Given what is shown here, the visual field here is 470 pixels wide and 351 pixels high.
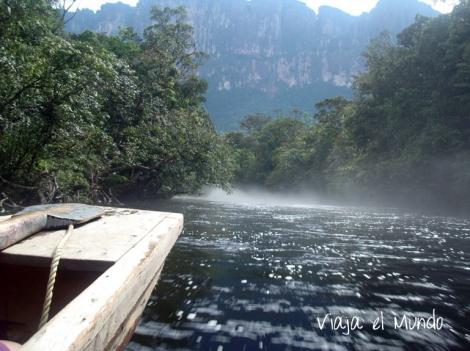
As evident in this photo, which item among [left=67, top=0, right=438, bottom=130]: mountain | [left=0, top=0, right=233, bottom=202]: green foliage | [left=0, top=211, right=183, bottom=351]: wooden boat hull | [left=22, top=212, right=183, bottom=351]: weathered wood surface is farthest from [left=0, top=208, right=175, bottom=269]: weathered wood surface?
[left=67, top=0, right=438, bottom=130]: mountain

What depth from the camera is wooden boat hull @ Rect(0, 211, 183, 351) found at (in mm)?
1307

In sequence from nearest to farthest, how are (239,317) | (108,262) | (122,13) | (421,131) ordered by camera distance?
(108,262)
(239,317)
(421,131)
(122,13)

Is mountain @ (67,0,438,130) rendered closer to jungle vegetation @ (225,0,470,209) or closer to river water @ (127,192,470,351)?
jungle vegetation @ (225,0,470,209)

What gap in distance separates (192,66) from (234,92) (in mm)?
127462

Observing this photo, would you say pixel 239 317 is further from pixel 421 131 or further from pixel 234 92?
pixel 234 92

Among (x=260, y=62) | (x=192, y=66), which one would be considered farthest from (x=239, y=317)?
(x=260, y=62)

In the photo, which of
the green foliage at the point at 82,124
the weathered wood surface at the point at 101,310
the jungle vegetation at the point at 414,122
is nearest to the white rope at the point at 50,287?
the weathered wood surface at the point at 101,310

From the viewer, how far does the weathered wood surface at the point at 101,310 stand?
4.23ft

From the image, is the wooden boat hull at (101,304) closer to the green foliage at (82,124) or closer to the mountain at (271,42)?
the green foliage at (82,124)

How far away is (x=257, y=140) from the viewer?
61.5 metres

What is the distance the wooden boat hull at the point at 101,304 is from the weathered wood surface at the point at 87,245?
17 millimetres

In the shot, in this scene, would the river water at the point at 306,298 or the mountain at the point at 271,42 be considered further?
the mountain at the point at 271,42

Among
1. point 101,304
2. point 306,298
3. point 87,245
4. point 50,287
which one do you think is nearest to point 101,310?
point 101,304

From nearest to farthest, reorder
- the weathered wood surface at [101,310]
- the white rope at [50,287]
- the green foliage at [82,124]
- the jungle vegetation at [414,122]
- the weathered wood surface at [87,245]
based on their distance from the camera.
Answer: the weathered wood surface at [101,310], the white rope at [50,287], the weathered wood surface at [87,245], the green foliage at [82,124], the jungle vegetation at [414,122]
